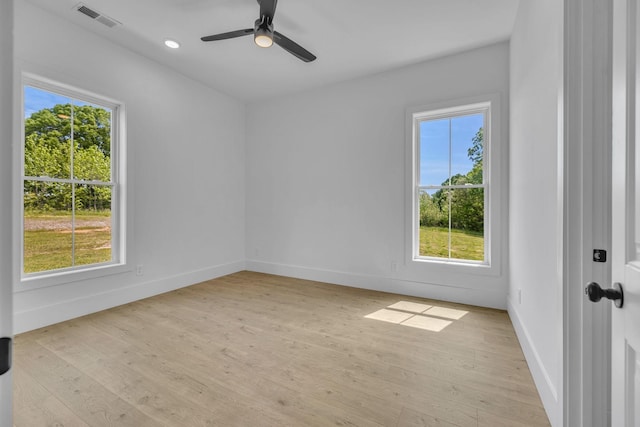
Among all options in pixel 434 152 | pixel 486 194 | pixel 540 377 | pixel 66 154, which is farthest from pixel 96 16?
pixel 540 377

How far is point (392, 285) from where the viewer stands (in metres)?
3.74

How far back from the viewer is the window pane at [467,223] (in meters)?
3.37

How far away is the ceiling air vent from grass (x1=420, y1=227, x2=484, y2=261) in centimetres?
402

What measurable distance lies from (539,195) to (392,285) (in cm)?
224

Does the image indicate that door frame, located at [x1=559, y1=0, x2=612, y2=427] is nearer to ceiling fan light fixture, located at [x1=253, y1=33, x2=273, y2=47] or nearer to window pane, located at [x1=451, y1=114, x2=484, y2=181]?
ceiling fan light fixture, located at [x1=253, y1=33, x2=273, y2=47]

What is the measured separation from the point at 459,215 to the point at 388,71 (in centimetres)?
206

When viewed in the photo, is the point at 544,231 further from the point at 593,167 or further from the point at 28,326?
the point at 28,326

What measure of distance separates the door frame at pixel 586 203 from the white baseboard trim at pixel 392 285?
211 cm

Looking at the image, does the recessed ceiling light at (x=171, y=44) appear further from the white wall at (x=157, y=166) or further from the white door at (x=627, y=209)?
the white door at (x=627, y=209)

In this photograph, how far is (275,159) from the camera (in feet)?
15.5

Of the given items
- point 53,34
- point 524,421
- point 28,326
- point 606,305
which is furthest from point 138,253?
point 606,305

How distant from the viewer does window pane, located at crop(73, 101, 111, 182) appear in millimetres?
3039

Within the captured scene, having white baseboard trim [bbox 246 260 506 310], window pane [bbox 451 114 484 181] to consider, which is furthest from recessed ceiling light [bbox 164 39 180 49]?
window pane [bbox 451 114 484 181]

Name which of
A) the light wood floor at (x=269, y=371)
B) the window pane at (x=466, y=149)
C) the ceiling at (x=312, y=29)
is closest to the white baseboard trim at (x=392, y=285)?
the light wood floor at (x=269, y=371)
